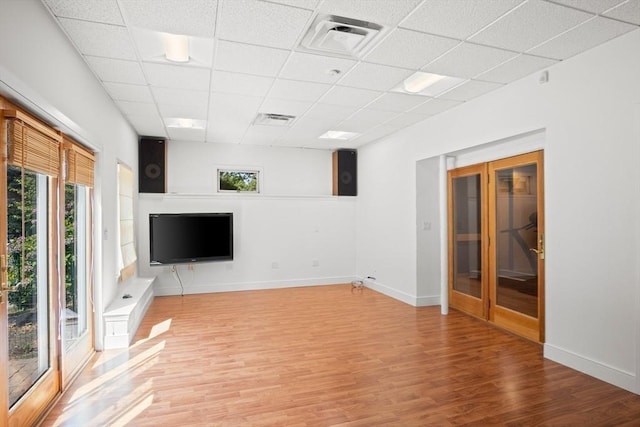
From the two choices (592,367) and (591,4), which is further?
(592,367)

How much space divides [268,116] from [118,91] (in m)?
1.87

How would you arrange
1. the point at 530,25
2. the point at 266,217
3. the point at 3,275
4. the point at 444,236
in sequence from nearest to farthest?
the point at 3,275, the point at 530,25, the point at 444,236, the point at 266,217

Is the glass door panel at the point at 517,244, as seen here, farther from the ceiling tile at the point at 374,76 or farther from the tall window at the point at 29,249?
the tall window at the point at 29,249

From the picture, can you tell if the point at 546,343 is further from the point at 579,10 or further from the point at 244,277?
the point at 244,277

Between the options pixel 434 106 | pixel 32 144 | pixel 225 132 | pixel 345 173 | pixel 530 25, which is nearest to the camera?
pixel 32 144

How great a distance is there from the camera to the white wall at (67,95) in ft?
6.72

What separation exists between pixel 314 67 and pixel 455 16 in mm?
1343

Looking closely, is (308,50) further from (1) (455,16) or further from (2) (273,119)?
(2) (273,119)

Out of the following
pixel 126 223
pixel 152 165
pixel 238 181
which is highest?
pixel 152 165

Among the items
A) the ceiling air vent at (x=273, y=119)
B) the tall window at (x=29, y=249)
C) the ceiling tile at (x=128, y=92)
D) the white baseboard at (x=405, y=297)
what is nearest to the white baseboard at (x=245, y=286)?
the white baseboard at (x=405, y=297)

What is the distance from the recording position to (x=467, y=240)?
17.0 ft

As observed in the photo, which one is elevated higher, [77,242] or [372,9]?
[372,9]

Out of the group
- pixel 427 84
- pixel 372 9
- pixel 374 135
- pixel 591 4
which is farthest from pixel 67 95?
pixel 374 135

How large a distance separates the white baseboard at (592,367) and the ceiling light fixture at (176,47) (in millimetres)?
4370
